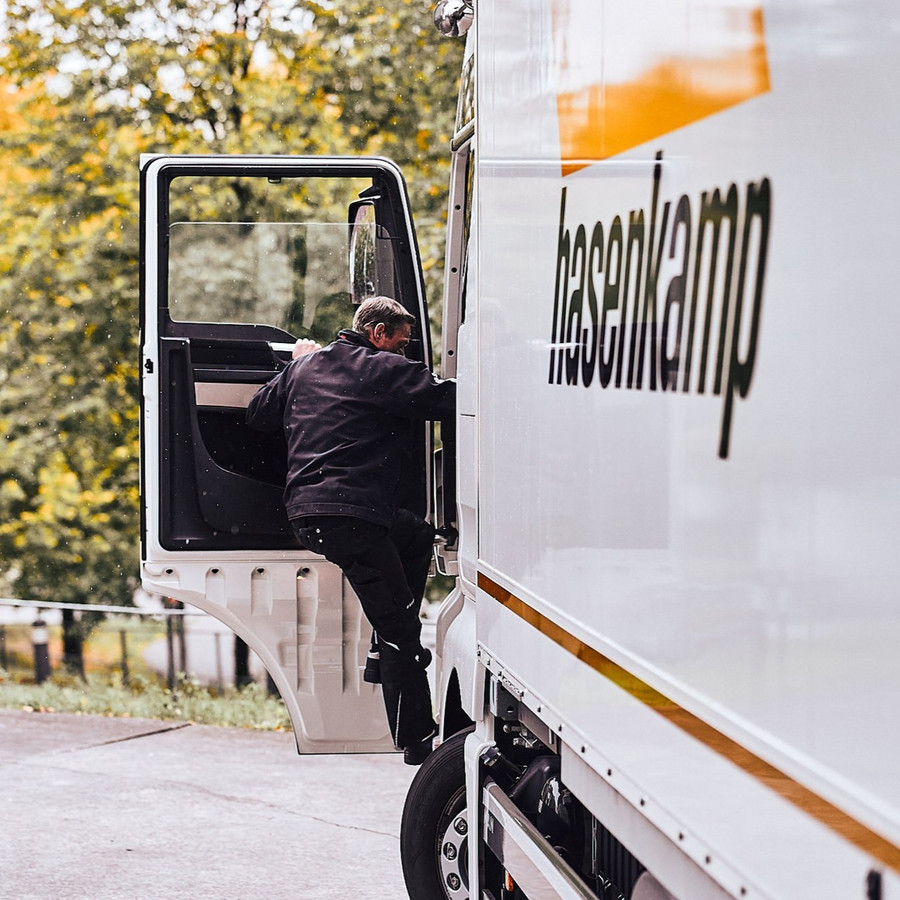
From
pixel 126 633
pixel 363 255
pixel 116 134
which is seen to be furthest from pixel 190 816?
pixel 116 134

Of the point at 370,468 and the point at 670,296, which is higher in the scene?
the point at 670,296

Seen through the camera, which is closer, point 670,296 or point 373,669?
point 670,296

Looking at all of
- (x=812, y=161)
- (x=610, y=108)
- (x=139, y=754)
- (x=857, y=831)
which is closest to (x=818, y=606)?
(x=857, y=831)

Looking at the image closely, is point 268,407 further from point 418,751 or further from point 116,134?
point 116,134

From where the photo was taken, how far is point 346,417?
16.0ft

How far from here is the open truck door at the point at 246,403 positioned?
4957 millimetres

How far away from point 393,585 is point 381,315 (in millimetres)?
960

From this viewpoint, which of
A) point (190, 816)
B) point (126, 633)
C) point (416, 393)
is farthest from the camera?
point (126, 633)

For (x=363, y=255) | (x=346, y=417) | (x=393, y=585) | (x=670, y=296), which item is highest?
(x=363, y=255)

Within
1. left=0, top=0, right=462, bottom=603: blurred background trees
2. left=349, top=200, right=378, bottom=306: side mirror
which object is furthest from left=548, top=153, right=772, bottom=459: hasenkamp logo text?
left=0, top=0, right=462, bottom=603: blurred background trees

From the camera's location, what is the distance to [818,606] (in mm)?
1419

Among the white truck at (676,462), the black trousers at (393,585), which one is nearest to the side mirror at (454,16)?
the white truck at (676,462)

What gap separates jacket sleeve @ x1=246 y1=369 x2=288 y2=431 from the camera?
4.95m

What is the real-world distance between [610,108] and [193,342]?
3.03 m
